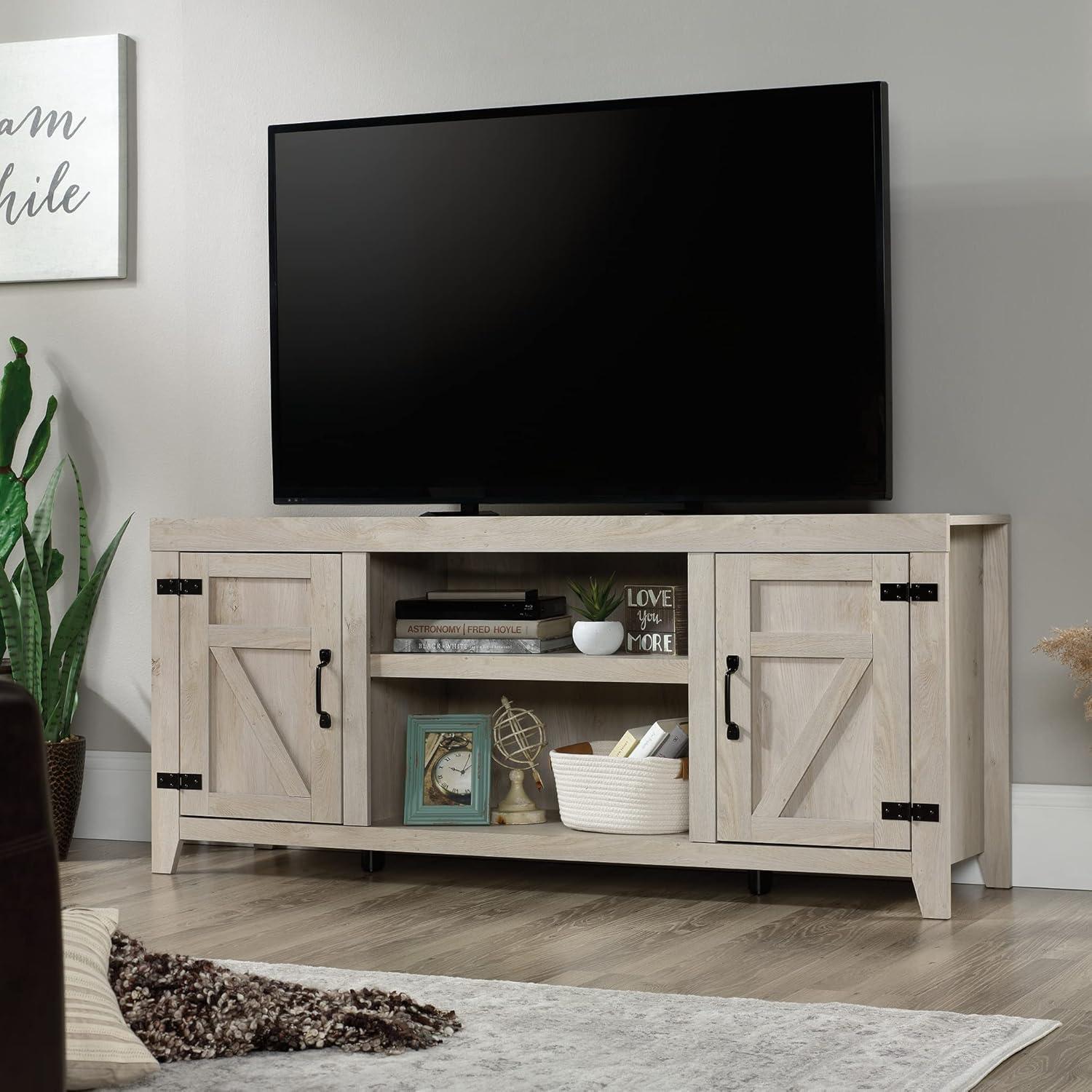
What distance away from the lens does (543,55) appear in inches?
148

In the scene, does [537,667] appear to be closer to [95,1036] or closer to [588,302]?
[588,302]

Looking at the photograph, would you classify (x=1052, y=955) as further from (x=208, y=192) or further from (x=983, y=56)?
(x=208, y=192)

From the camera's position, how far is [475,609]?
342 centimetres

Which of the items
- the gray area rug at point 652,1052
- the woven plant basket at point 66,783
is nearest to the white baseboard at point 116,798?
the woven plant basket at point 66,783

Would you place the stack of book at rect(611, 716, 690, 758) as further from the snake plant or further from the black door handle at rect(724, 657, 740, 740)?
the snake plant

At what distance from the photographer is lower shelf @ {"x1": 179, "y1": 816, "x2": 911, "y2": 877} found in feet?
10.1

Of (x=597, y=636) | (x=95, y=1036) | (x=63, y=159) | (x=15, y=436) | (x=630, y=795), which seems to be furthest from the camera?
(x=63, y=159)

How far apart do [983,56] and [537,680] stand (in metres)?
1.65

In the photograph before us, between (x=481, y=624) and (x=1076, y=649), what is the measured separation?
1188 millimetres

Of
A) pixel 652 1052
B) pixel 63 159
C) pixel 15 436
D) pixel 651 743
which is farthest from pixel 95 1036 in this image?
pixel 63 159

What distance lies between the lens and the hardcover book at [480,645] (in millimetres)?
3375

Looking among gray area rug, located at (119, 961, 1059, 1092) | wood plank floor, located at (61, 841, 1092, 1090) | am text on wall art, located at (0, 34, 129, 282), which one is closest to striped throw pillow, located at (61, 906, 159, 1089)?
gray area rug, located at (119, 961, 1059, 1092)

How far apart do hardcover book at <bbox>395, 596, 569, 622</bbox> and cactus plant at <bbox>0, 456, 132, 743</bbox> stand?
34.1 inches

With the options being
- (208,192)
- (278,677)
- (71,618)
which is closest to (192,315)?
(208,192)
